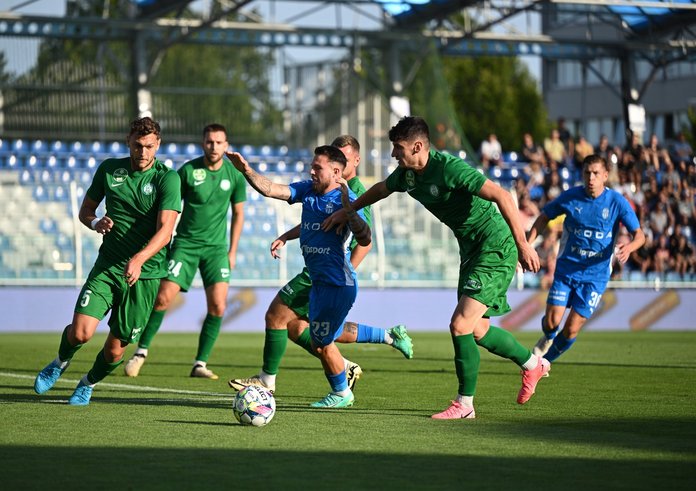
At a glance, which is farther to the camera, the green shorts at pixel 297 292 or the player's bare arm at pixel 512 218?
the green shorts at pixel 297 292

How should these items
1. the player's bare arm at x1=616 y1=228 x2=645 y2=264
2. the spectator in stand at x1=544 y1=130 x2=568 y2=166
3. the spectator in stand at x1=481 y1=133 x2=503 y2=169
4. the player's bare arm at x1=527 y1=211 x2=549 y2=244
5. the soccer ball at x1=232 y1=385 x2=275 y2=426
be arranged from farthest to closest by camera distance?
the spectator in stand at x1=544 y1=130 x2=568 y2=166 < the spectator in stand at x1=481 y1=133 x2=503 y2=169 < the player's bare arm at x1=616 y1=228 x2=645 y2=264 < the player's bare arm at x1=527 y1=211 x2=549 y2=244 < the soccer ball at x1=232 y1=385 x2=275 y2=426

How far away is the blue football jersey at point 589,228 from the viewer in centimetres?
1241

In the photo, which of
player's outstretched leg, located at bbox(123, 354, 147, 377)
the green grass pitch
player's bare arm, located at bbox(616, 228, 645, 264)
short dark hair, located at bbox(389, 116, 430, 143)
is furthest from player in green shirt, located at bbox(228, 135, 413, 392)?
player's bare arm, located at bbox(616, 228, 645, 264)

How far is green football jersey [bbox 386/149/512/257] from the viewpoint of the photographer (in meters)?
8.55

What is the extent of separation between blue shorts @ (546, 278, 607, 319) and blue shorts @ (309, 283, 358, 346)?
399 cm

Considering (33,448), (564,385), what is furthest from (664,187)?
(33,448)

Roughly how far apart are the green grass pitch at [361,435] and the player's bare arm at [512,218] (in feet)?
3.55

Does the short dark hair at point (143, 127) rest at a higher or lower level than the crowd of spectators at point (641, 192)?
higher

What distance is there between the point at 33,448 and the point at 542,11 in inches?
913

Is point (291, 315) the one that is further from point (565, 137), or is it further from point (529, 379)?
point (565, 137)

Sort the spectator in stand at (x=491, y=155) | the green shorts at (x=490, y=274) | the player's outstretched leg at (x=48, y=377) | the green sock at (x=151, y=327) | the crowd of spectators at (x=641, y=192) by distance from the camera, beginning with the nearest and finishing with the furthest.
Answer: the green shorts at (x=490, y=274) < the player's outstretched leg at (x=48, y=377) < the green sock at (x=151, y=327) < the crowd of spectators at (x=641, y=192) < the spectator in stand at (x=491, y=155)

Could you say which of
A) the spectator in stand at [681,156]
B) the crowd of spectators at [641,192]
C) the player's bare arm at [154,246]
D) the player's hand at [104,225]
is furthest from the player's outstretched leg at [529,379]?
the spectator in stand at [681,156]

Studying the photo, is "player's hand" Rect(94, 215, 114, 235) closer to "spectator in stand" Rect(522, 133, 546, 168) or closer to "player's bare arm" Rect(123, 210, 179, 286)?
"player's bare arm" Rect(123, 210, 179, 286)

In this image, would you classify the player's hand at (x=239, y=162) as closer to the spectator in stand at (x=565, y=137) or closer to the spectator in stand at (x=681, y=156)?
the spectator in stand at (x=565, y=137)
